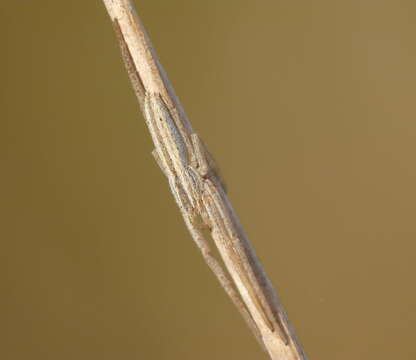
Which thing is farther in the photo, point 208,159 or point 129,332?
point 129,332

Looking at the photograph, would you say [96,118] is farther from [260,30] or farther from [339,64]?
[339,64]

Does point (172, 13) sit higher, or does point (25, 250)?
point (172, 13)

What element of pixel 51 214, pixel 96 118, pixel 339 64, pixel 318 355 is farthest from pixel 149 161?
pixel 318 355

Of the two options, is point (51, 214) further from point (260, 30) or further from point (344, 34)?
point (344, 34)

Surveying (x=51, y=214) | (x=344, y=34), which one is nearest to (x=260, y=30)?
(x=344, y=34)

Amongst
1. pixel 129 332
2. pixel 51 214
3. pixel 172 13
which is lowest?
pixel 129 332

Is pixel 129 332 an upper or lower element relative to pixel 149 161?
lower
